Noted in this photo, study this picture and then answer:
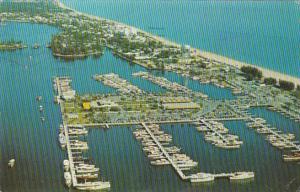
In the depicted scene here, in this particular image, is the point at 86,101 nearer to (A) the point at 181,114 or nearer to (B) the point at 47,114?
(B) the point at 47,114

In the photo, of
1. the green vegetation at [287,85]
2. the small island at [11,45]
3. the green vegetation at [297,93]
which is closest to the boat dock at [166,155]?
the green vegetation at [297,93]

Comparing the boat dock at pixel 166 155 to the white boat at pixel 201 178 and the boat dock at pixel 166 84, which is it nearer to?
the white boat at pixel 201 178

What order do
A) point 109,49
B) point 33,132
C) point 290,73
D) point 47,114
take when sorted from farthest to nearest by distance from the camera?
point 109,49 < point 290,73 < point 47,114 < point 33,132

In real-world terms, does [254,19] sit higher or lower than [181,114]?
higher

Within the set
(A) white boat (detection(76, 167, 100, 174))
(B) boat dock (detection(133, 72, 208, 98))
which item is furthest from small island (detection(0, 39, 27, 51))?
(A) white boat (detection(76, 167, 100, 174))

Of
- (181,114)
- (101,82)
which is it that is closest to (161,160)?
(181,114)

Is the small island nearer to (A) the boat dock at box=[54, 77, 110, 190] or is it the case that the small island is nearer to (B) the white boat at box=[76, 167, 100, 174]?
(A) the boat dock at box=[54, 77, 110, 190]

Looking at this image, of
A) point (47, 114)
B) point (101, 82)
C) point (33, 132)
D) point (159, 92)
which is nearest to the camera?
point (33, 132)
